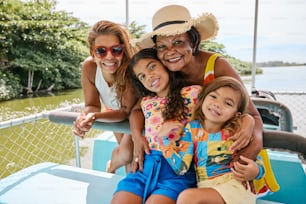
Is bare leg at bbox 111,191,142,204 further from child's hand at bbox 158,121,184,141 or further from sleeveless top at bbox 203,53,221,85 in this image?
sleeveless top at bbox 203,53,221,85

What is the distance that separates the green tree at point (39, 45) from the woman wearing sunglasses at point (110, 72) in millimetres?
10645

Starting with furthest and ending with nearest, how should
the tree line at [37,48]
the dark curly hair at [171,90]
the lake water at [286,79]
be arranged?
the tree line at [37,48]
the lake water at [286,79]
the dark curly hair at [171,90]

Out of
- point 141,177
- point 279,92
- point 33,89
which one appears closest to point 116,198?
point 141,177

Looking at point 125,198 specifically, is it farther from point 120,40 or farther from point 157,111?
point 120,40

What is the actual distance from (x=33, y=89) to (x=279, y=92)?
11.5m

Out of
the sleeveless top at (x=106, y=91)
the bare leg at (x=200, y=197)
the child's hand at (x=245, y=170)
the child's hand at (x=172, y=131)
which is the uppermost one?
the sleeveless top at (x=106, y=91)

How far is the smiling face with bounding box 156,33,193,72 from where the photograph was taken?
124 centimetres

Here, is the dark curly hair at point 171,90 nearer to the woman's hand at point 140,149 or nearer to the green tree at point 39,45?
the woman's hand at point 140,149

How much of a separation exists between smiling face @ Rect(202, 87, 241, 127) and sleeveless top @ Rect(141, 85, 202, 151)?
12cm

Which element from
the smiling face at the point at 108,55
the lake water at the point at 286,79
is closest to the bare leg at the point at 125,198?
the smiling face at the point at 108,55

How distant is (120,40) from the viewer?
1.45m

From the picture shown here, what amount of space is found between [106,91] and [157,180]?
2.11ft

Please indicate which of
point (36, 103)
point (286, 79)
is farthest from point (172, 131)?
point (36, 103)

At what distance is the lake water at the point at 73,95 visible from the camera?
342 centimetres
